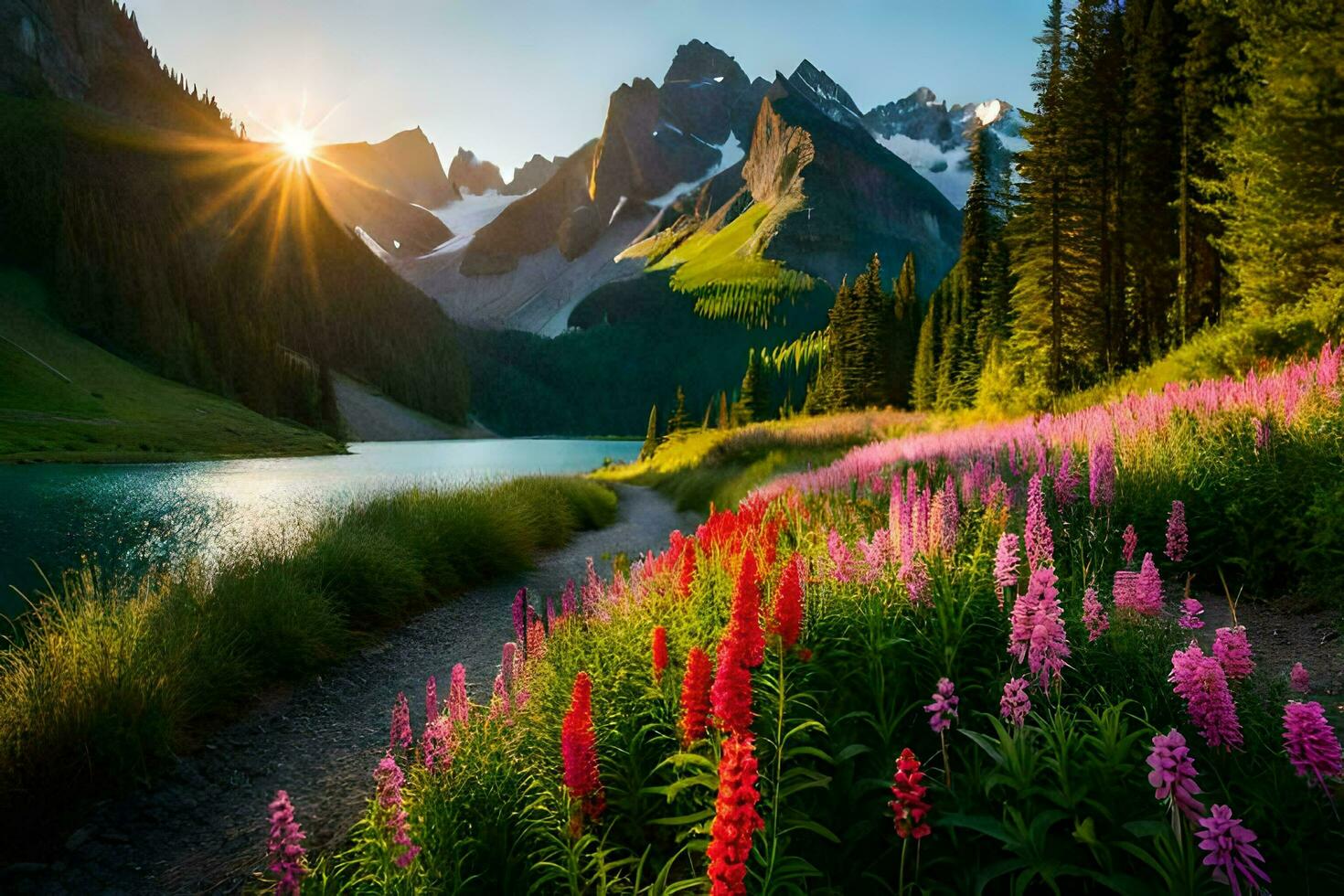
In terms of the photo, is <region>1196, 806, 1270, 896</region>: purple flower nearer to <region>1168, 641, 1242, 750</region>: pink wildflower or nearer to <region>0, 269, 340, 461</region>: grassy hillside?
<region>1168, 641, 1242, 750</region>: pink wildflower

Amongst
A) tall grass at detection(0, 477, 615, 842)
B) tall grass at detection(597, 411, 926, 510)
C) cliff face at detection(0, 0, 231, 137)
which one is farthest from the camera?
cliff face at detection(0, 0, 231, 137)

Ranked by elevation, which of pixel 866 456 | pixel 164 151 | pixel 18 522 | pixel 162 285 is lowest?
pixel 18 522

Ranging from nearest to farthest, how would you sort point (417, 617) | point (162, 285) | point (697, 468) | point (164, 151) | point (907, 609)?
1. point (907, 609)
2. point (417, 617)
3. point (697, 468)
4. point (162, 285)
5. point (164, 151)

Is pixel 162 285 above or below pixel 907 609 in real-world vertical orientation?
above

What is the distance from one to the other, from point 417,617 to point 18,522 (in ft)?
72.6

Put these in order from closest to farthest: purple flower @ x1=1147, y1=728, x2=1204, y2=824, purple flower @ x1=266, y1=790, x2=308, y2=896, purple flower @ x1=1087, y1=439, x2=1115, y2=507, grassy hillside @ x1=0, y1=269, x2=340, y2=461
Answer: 1. purple flower @ x1=1147, y1=728, x2=1204, y2=824
2. purple flower @ x1=266, y1=790, x2=308, y2=896
3. purple flower @ x1=1087, y1=439, x2=1115, y2=507
4. grassy hillside @ x1=0, y1=269, x2=340, y2=461

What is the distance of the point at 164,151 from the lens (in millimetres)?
145125

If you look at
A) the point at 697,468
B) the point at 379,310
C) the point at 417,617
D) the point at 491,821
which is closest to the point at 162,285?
the point at 379,310

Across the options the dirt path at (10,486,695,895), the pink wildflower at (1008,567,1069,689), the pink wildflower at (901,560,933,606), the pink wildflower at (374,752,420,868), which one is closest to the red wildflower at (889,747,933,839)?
the pink wildflower at (1008,567,1069,689)

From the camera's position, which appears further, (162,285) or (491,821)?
(162,285)

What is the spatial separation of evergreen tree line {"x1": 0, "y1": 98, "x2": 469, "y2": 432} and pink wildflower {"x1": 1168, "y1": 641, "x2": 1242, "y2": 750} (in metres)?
131

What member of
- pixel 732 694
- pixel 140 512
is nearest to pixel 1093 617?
pixel 732 694

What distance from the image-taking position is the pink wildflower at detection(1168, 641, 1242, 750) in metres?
2.11

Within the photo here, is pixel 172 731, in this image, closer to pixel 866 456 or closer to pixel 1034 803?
pixel 1034 803
